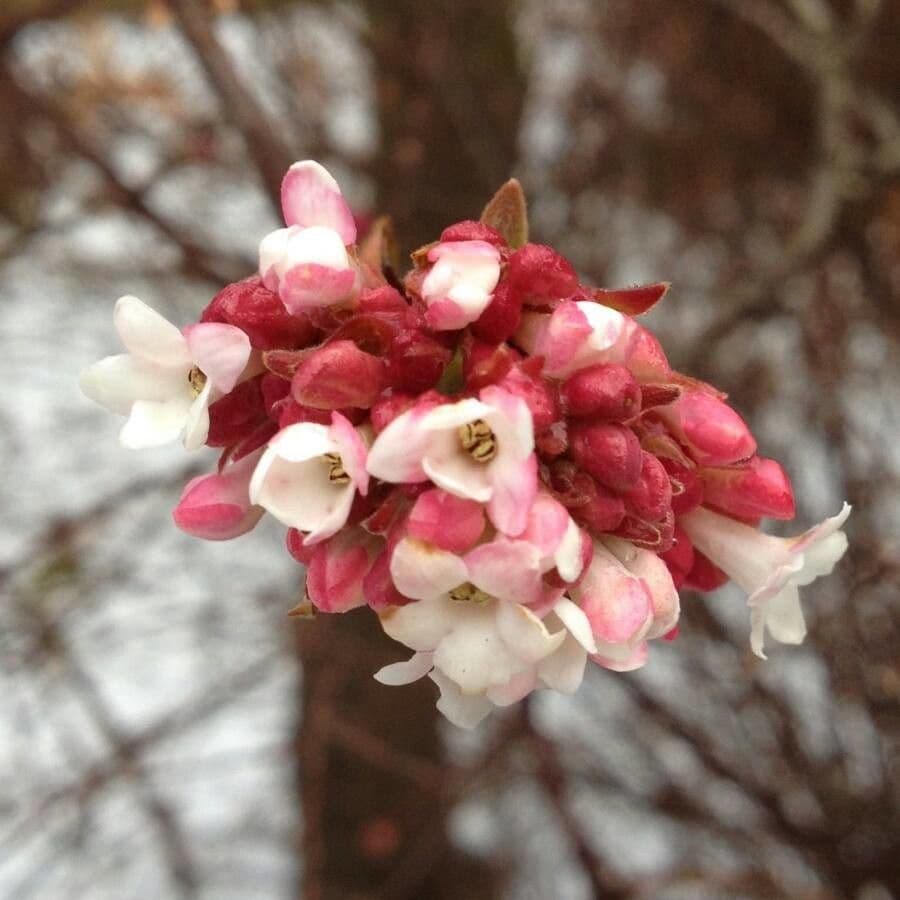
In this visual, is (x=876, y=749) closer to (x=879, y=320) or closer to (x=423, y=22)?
(x=879, y=320)

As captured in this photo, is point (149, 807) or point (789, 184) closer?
point (149, 807)

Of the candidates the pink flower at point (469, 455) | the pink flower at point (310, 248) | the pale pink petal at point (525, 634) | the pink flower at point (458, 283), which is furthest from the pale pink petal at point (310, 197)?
the pale pink petal at point (525, 634)

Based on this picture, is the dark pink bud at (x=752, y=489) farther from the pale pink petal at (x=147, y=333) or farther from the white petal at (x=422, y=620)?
the pale pink petal at (x=147, y=333)

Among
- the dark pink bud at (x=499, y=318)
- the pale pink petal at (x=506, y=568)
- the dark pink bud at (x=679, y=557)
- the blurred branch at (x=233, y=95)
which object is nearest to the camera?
the pale pink petal at (x=506, y=568)

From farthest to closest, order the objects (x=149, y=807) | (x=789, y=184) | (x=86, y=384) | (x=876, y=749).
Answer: (x=789, y=184) → (x=149, y=807) → (x=876, y=749) → (x=86, y=384)

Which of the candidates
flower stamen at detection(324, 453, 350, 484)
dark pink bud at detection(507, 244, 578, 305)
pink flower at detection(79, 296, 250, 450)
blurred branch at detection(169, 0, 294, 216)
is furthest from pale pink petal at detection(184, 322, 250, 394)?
blurred branch at detection(169, 0, 294, 216)

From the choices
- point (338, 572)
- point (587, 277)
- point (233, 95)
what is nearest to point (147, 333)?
point (338, 572)

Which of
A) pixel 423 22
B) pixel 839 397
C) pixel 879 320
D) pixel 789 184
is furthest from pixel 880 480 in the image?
pixel 423 22
